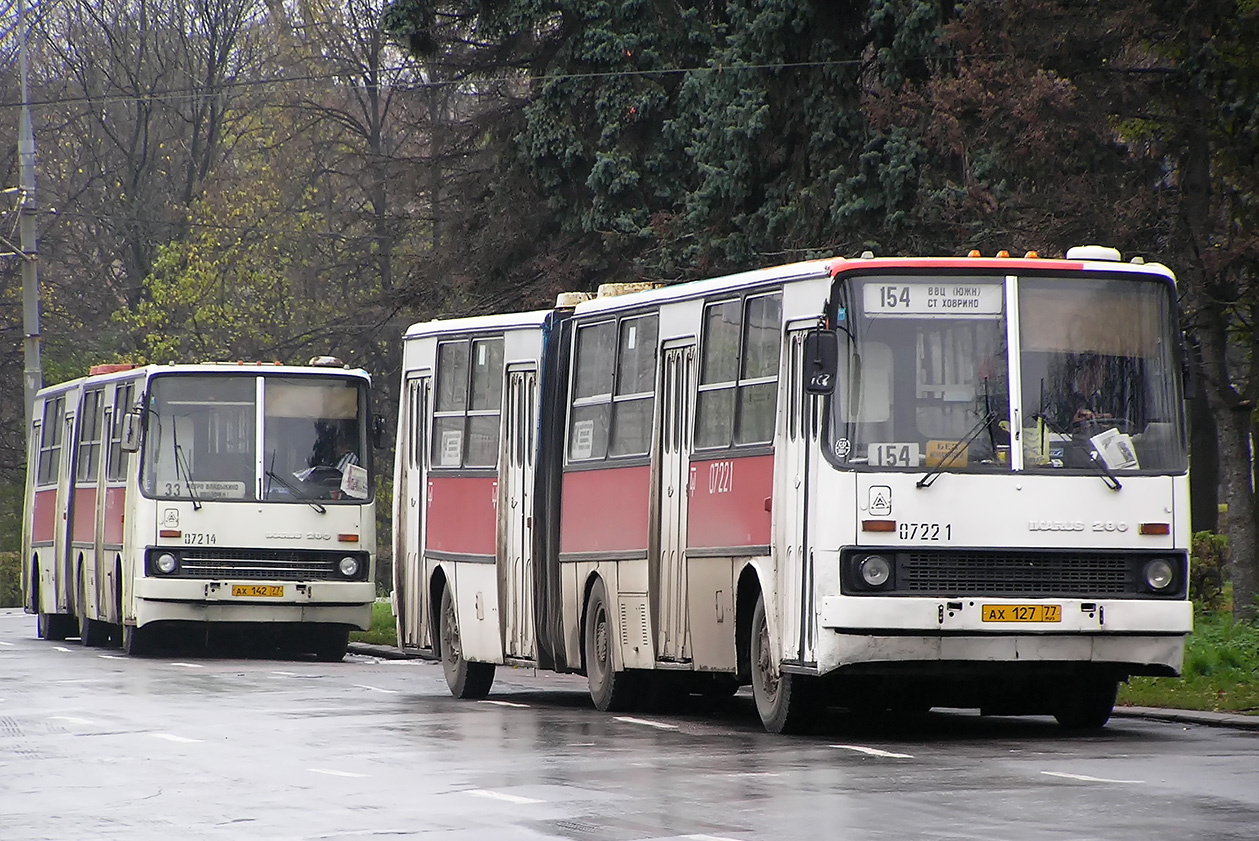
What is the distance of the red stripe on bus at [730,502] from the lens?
17.3m

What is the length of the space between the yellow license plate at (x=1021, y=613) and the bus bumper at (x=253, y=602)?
1436 centimetres

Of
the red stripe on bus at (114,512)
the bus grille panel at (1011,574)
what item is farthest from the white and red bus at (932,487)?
the red stripe on bus at (114,512)

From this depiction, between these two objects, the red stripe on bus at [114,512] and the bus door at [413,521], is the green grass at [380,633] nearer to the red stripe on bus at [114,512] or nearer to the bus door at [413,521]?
the red stripe on bus at [114,512]

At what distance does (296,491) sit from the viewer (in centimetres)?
2994

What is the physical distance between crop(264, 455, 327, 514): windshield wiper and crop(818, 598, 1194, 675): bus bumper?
14.5 meters

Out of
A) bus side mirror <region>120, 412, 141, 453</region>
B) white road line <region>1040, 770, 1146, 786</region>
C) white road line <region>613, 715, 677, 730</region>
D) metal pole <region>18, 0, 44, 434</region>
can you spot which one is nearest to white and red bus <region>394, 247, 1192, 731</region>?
white road line <region>613, 715, 677, 730</region>

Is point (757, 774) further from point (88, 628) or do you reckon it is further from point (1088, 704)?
point (88, 628)

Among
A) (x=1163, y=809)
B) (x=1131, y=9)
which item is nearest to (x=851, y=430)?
(x=1163, y=809)

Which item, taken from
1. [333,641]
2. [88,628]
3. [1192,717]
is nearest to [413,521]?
[333,641]

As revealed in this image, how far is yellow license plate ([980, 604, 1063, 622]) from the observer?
16.0 metres

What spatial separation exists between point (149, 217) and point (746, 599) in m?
43.5

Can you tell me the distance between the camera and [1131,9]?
2562cm

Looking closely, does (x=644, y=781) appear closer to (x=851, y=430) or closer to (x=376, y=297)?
(x=851, y=430)

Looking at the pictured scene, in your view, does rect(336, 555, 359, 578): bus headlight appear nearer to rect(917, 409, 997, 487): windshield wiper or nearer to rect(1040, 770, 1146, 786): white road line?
rect(917, 409, 997, 487): windshield wiper
